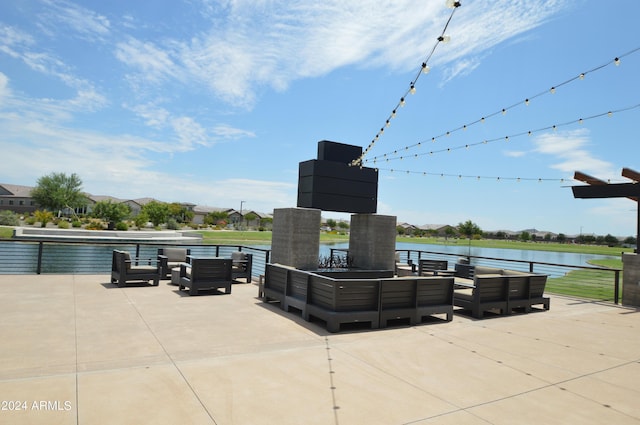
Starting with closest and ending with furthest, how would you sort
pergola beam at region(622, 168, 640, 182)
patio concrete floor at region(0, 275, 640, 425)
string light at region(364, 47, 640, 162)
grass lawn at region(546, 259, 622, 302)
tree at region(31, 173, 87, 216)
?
1. patio concrete floor at region(0, 275, 640, 425)
2. string light at region(364, 47, 640, 162)
3. pergola beam at region(622, 168, 640, 182)
4. grass lawn at region(546, 259, 622, 302)
5. tree at region(31, 173, 87, 216)

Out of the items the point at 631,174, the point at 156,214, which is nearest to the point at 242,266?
the point at 631,174

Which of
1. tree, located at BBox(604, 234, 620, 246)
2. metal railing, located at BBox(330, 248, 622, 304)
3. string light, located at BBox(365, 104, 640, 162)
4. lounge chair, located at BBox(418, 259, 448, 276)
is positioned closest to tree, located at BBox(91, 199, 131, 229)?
metal railing, located at BBox(330, 248, 622, 304)

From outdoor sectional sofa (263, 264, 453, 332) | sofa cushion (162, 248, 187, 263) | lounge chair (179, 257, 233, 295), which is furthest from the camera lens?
sofa cushion (162, 248, 187, 263)

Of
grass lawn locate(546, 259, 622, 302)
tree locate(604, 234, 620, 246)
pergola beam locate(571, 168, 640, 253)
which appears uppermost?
pergola beam locate(571, 168, 640, 253)

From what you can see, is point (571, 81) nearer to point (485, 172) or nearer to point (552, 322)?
point (552, 322)

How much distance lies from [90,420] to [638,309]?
9.46m

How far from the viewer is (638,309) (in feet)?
24.3

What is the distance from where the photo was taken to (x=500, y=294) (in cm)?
654

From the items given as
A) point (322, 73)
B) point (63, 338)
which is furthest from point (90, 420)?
Answer: point (322, 73)

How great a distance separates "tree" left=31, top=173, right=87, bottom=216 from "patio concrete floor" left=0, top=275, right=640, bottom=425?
185 ft

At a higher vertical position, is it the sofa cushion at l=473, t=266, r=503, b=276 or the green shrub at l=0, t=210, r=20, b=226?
the sofa cushion at l=473, t=266, r=503, b=276

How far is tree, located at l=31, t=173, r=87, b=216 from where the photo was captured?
5156cm

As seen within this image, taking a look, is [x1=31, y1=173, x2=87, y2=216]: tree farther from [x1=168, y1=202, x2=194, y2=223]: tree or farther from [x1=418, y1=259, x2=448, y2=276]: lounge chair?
[x1=418, y1=259, x2=448, y2=276]: lounge chair

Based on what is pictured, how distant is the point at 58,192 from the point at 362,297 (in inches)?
2380
